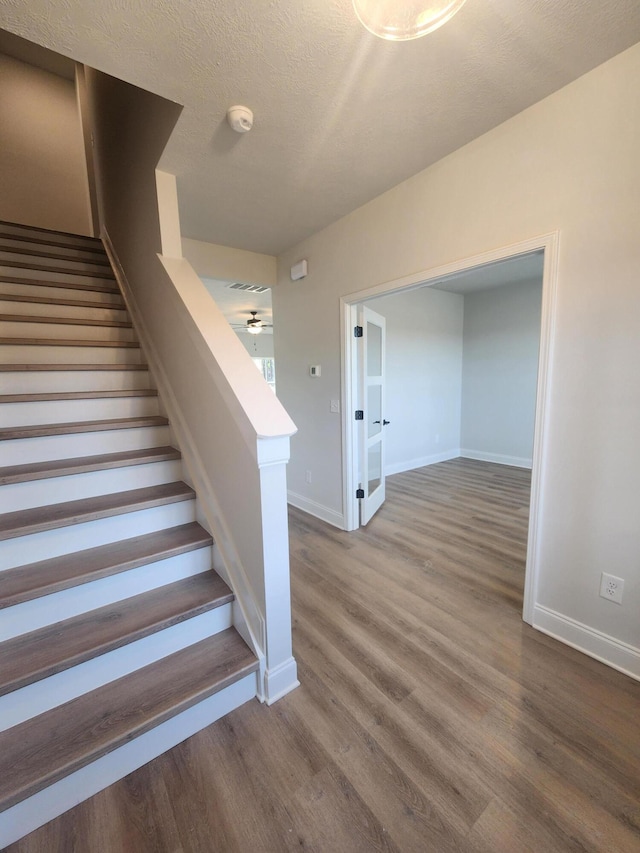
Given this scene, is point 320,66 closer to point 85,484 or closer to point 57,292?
point 85,484

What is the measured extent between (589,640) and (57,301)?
12.2 feet

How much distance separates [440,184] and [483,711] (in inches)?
Result: 103

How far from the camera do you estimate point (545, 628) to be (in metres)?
1.76

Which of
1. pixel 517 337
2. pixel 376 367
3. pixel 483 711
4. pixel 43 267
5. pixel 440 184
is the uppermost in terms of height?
pixel 440 184

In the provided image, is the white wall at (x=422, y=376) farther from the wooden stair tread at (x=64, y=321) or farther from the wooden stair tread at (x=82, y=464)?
the wooden stair tread at (x=82, y=464)

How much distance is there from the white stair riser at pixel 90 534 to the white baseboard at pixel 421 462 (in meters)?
3.43

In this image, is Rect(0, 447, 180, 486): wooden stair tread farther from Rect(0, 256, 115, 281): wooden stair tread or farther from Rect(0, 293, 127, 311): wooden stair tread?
Rect(0, 256, 115, 281): wooden stair tread

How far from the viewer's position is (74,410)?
190 cm

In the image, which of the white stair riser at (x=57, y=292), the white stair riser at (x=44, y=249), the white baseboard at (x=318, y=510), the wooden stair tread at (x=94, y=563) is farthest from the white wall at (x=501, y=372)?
the white stair riser at (x=44, y=249)

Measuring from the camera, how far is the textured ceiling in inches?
44.7

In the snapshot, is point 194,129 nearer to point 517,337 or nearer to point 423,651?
point 423,651

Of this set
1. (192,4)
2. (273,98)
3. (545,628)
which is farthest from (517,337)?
(192,4)

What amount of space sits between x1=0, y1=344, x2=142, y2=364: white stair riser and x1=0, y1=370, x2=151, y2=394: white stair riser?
20 cm

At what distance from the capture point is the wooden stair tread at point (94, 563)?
4.04ft
